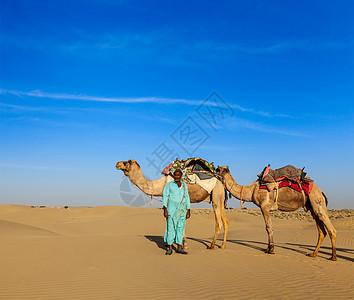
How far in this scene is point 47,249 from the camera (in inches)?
377

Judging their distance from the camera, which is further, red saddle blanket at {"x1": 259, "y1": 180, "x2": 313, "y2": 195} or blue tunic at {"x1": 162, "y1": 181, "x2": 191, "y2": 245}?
red saddle blanket at {"x1": 259, "y1": 180, "x2": 313, "y2": 195}

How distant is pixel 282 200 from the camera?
1046 cm

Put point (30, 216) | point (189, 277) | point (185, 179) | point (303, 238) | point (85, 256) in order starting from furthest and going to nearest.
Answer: point (30, 216) → point (303, 238) → point (185, 179) → point (85, 256) → point (189, 277)

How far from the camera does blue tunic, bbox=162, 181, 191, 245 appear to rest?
9305 millimetres

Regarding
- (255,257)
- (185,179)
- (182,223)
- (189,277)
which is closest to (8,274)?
(189,277)

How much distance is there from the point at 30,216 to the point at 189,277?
91.5ft

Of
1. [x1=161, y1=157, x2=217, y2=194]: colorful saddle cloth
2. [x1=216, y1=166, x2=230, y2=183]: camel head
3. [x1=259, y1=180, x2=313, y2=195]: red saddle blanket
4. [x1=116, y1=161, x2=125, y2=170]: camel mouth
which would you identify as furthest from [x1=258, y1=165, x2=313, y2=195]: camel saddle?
[x1=116, y1=161, x2=125, y2=170]: camel mouth

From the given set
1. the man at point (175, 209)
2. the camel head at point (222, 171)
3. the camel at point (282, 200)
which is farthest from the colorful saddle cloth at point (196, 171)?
the man at point (175, 209)

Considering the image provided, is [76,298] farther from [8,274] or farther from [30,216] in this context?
[30,216]

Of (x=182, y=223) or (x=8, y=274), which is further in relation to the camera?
(x=182, y=223)

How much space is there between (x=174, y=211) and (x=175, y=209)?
7 cm

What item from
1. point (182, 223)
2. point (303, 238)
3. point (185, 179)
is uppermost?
point (185, 179)

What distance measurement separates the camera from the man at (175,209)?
9.31 metres

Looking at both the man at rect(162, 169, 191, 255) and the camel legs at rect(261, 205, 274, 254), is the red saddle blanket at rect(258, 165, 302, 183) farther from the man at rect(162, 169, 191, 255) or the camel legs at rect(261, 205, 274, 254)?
the man at rect(162, 169, 191, 255)
